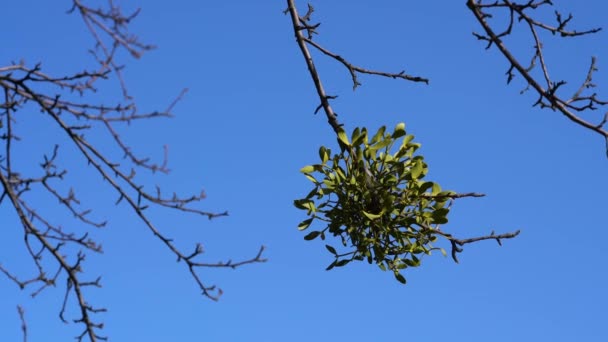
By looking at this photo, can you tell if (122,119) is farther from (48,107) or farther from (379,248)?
(379,248)

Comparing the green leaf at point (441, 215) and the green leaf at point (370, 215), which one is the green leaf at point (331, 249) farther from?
the green leaf at point (441, 215)

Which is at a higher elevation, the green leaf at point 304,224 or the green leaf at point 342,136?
the green leaf at point 342,136

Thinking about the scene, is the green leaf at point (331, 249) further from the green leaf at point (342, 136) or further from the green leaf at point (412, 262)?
the green leaf at point (342, 136)

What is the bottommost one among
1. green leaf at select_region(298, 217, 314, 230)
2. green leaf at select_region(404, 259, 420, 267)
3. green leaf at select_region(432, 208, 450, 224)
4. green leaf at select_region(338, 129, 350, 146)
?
green leaf at select_region(404, 259, 420, 267)

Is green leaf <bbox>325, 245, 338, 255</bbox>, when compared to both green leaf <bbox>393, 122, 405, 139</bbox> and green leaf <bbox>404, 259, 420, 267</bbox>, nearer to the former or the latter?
green leaf <bbox>404, 259, 420, 267</bbox>

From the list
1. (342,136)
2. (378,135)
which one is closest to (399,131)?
(378,135)

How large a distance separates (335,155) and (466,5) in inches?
23.3

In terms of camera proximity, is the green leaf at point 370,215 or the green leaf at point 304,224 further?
the green leaf at point 304,224

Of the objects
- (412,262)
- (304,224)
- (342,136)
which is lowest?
(412,262)

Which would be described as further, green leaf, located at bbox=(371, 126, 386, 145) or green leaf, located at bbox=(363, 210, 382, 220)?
green leaf, located at bbox=(371, 126, 386, 145)

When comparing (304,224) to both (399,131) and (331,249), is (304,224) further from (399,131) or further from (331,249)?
(399,131)

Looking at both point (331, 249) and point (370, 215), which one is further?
point (331, 249)

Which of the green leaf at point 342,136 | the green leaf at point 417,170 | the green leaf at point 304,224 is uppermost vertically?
the green leaf at point 342,136

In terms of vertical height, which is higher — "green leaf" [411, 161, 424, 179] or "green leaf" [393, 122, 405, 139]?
"green leaf" [393, 122, 405, 139]
